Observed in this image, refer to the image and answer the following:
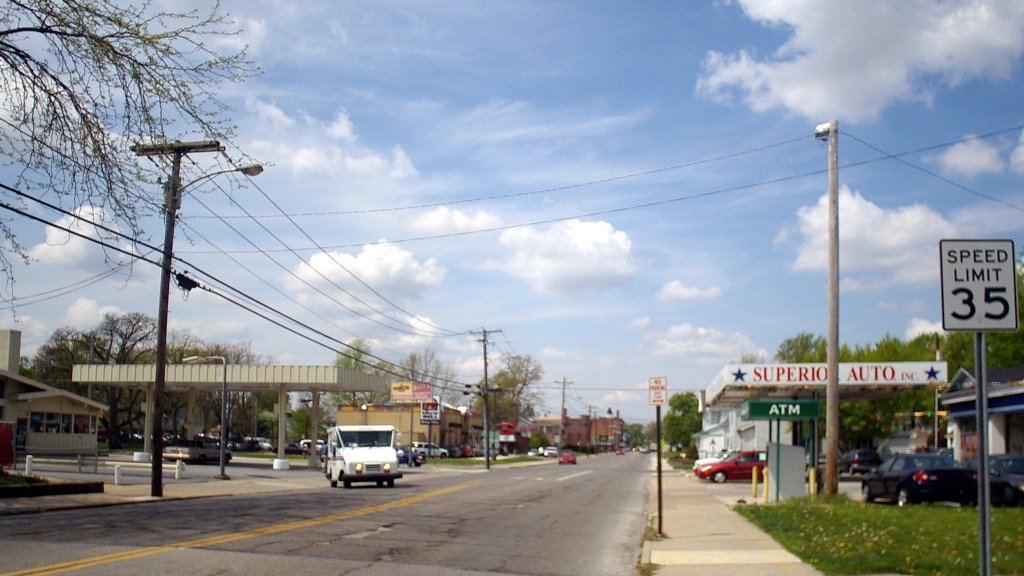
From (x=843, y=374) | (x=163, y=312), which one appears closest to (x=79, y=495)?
(x=163, y=312)

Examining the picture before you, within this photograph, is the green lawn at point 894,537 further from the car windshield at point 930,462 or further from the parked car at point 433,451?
the parked car at point 433,451

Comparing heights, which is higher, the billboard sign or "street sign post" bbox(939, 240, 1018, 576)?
"street sign post" bbox(939, 240, 1018, 576)

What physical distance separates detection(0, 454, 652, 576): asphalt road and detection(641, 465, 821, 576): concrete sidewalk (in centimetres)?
62

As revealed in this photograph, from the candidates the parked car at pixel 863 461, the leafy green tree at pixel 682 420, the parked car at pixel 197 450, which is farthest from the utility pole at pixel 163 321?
the leafy green tree at pixel 682 420

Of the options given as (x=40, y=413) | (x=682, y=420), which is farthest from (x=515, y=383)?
(x=40, y=413)

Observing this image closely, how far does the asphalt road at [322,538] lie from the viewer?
1169 cm

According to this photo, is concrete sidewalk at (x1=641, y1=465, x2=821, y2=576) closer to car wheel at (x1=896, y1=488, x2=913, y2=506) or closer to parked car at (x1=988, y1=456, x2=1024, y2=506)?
car wheel at (x1=896, y1=488, x2=913, y2=506)

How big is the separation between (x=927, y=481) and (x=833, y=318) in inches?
178

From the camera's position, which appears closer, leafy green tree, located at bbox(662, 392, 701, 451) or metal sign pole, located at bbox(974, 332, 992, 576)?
metal sign pole, located at bbox(974, 332, 992, 576)

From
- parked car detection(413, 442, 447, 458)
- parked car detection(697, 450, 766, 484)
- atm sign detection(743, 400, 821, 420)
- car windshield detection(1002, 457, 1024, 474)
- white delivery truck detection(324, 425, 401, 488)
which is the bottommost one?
parked car detection(413, 442, 447, 458)

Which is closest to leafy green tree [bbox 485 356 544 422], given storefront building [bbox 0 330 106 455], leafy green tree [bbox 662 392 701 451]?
leafy green tree [bbox 662 392 701 451]

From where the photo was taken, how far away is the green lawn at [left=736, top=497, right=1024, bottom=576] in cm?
1138

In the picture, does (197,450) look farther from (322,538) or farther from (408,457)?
(322,538)

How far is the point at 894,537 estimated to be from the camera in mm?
13836
